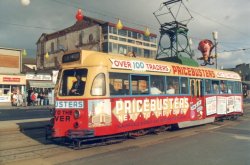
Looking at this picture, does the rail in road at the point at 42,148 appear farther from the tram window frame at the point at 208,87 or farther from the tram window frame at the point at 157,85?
the tram window frame at the point at 208,87

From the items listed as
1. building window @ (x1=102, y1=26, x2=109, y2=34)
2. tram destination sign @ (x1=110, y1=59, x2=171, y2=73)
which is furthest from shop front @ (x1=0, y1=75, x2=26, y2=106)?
tram destination sign @ (x1=110, y1=59, x2=171, y2=73)

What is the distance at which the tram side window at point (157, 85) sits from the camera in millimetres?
12163

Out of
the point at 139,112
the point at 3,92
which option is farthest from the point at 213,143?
the point at 3,92

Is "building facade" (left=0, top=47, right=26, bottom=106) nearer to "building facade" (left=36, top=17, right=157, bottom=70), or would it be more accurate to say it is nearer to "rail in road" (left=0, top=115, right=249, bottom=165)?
"building facade" (left=36, top=17, right=157, bottom=70)

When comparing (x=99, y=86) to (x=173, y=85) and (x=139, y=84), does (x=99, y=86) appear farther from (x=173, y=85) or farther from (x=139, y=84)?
(x=173, y=85)

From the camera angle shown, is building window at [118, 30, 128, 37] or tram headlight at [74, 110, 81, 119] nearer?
tram headlight at [74, 110, 81, 119]

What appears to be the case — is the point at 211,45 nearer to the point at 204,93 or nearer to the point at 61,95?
the point at 204,93

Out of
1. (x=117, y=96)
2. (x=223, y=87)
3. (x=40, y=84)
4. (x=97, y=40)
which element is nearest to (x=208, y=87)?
(x=223, y=87)

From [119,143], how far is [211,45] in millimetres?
22596

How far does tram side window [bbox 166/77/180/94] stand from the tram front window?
4454mm

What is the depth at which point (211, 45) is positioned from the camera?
30594mm

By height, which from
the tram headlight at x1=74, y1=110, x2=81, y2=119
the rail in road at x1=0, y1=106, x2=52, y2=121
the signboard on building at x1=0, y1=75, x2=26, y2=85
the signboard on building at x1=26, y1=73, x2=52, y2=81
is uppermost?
the signboard on building at x1=26, y1=73, x2=52, y2=81

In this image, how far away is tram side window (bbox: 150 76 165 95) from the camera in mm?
12163

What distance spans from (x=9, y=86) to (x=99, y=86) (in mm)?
34601
